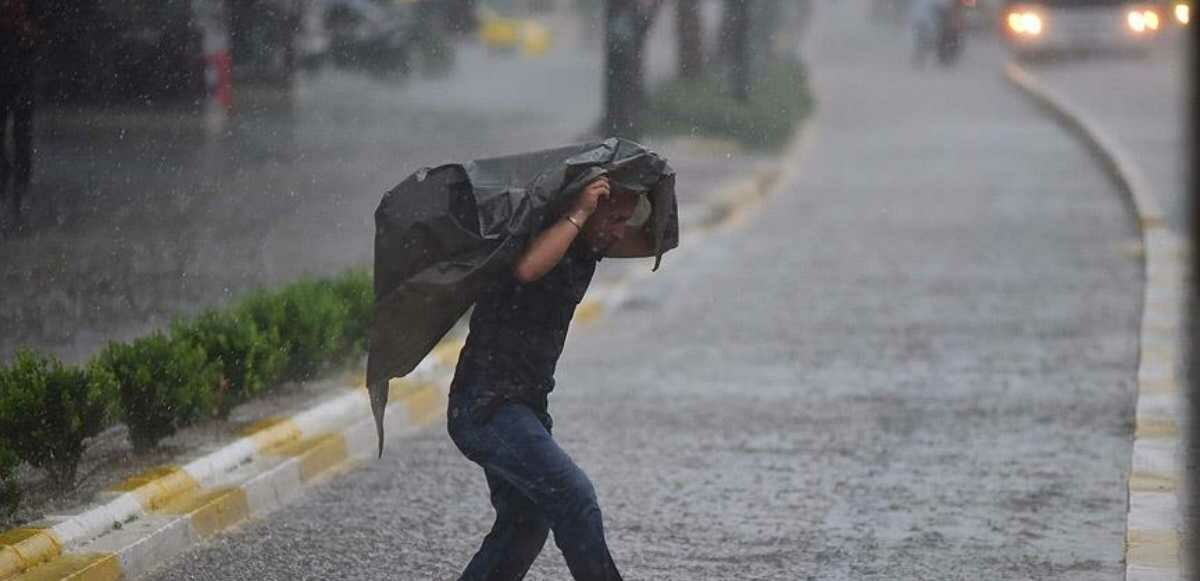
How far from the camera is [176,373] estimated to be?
8445mm

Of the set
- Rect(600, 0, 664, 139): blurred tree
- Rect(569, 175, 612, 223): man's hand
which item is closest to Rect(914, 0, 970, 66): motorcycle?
Rect(600, 0, 664, 139): blurred tree

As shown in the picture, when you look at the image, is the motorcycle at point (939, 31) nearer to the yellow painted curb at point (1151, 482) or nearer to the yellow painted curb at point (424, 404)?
the yellow painted curb at point (424, 404)

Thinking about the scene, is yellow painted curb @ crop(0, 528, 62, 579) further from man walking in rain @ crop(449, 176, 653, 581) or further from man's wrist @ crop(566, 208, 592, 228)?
man's wrist @ crop(566, 208, 592, 228)

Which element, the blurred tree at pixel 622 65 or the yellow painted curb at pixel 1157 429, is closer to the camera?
the yellow painted curb at pixel 1157 429

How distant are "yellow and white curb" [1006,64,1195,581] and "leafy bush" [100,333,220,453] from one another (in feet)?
11.5

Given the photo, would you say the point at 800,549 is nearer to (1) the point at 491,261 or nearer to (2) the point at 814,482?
(2) the point at 814,482

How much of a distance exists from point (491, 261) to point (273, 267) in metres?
8.30

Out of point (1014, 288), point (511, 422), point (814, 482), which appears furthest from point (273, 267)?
point (511, 422)

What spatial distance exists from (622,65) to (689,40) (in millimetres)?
7374

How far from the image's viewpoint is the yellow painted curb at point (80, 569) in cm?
669

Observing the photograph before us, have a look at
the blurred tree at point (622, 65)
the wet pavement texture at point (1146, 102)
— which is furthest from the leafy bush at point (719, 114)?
the wet pavement texture at point (1146, 102)

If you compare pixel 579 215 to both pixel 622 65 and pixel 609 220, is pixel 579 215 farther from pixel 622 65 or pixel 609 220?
pixel 622 65

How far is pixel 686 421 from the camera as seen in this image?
1020 cm

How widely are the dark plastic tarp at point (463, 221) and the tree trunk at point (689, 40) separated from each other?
A: 22851mm
